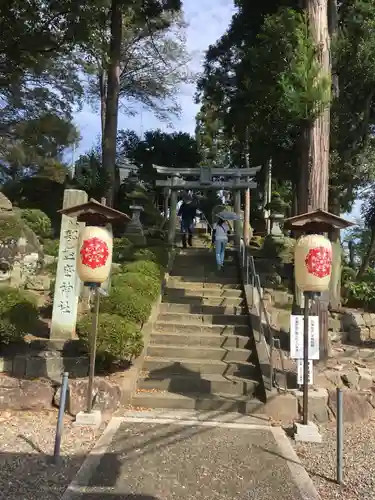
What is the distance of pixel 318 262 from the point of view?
6406 mm

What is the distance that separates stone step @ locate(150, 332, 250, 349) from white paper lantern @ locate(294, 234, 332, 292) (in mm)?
2563

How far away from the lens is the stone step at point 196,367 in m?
7.95

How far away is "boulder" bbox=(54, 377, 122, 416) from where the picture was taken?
6.46 meters

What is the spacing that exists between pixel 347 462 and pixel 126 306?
3.91 metres

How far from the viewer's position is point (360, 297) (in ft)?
39.7

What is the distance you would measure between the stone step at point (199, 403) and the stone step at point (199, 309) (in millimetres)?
2769

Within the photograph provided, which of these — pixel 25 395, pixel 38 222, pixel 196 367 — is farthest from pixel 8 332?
pixel 38 222

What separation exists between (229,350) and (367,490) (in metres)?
4.01

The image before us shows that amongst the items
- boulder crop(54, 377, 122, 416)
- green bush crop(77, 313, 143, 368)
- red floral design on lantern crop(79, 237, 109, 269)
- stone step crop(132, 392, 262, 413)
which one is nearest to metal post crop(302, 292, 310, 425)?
stone step crop(132, 392, 262, 413)

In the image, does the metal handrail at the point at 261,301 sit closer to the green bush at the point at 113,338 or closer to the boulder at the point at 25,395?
A: the green bush at the point at 113,338

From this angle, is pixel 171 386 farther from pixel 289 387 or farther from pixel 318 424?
pixel 318 424

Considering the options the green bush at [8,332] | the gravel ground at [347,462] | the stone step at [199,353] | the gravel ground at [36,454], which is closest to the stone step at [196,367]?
the stone step at [199,353]

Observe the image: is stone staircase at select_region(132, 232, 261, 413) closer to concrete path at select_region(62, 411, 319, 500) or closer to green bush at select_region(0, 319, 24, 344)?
concrete path at select_region(62, 411, 319, 500)

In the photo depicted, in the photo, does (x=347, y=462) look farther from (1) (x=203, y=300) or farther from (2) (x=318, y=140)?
(2) (x=318, y=140)
